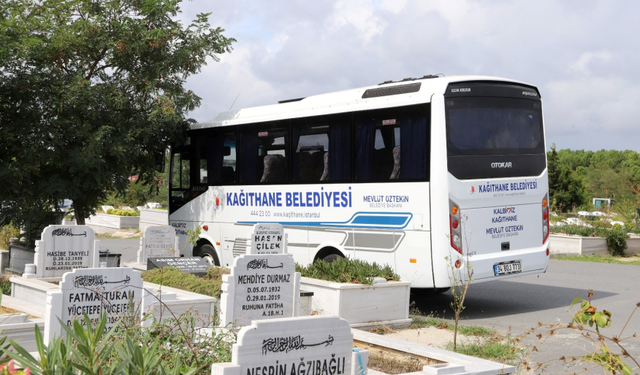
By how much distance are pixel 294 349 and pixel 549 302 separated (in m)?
9.44

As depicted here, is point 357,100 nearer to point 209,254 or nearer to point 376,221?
point 376,221

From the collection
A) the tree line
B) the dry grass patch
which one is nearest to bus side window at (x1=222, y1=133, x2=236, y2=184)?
the dry grass patch

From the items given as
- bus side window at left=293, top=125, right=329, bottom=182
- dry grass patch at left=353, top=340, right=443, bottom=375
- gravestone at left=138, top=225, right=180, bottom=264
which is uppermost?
bus side window at left=293, top=125, right=329, bottom=182

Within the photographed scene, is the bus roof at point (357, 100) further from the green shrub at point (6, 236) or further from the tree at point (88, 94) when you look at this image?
the green shrub at point (6, 236)

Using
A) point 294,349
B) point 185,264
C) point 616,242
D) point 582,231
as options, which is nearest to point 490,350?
point 294,349

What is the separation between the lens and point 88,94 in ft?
51.5

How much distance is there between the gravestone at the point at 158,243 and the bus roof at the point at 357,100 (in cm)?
259

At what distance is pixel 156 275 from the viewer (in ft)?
37.1

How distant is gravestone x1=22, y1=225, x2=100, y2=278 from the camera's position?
39.3ft

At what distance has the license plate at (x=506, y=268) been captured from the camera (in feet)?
37.5

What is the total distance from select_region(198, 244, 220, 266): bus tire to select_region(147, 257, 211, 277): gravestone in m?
2.55

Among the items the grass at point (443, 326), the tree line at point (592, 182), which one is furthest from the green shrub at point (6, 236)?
the tree line at point (592, 182)

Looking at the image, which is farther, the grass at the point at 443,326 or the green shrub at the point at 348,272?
the green shrub at the point at 348,272

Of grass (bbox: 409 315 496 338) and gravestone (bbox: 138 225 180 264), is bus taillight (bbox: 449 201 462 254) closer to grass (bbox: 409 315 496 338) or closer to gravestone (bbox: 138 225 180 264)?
grass (bbox: 409 315 496 338)
